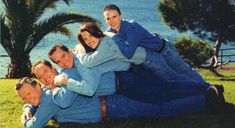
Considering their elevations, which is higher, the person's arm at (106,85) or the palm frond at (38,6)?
the palm frond at (38,6)

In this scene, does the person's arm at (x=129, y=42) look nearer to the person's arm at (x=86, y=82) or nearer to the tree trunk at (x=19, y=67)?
the person's arm at (x=86, y=82)

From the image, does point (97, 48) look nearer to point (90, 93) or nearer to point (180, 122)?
point (90, 93)

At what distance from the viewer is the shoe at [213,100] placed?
5.95 m

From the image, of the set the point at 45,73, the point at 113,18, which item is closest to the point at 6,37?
the point at 113,18

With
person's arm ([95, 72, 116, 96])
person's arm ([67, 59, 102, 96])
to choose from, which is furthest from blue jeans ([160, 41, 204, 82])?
person's arm ([67, 59, 102, 96])

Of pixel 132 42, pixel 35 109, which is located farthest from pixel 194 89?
pixel 35 109

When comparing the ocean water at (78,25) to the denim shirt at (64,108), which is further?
the ocean water at (78,25)

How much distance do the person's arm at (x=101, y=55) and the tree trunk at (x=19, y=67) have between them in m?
10.9

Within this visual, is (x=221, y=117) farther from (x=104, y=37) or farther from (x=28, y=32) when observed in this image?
(x=28, y=32)

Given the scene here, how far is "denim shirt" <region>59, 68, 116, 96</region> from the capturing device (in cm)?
534

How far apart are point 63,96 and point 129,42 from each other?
1138mm

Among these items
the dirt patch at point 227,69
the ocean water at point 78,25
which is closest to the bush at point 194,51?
the dirt patch at point 227,69

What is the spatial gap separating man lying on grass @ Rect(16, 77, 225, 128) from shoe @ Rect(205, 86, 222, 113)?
0.08 meters

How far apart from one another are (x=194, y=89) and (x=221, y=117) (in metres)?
0.50
